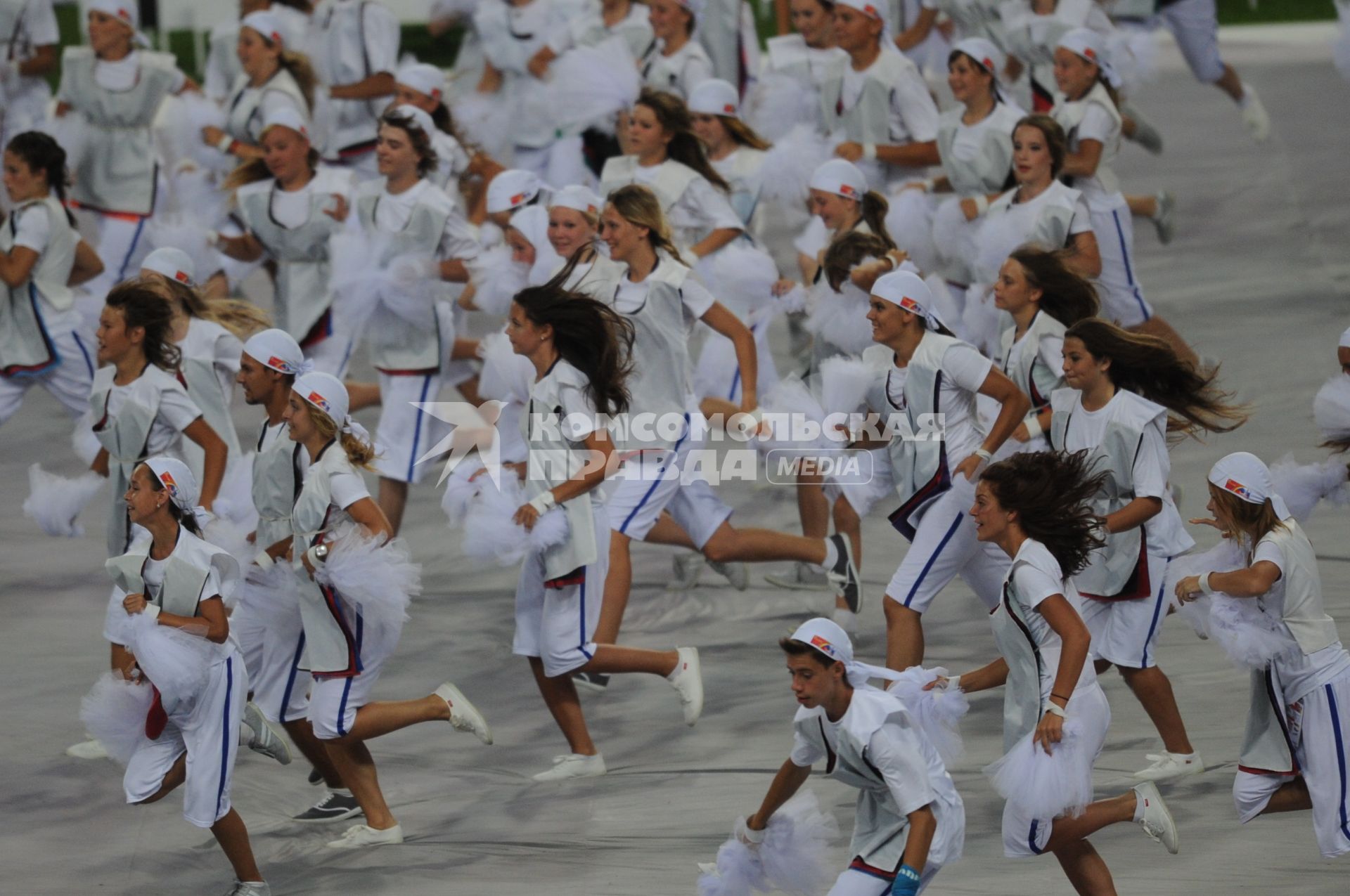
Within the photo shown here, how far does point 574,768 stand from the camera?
6.87 meters

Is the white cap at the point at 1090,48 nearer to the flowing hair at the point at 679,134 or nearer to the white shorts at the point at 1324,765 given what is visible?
the flowing hair at the point at 679,134

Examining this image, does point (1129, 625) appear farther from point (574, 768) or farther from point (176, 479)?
point (176, 479)

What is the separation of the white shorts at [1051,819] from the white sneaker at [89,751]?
327cm

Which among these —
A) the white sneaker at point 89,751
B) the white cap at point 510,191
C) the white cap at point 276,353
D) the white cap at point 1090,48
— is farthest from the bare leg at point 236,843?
the white cap at point 1090,48

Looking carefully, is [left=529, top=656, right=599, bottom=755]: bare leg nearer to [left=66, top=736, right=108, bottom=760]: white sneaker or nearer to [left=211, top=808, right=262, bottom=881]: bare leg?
[left=211, top=808, right=262, bottom=881]: bare leg

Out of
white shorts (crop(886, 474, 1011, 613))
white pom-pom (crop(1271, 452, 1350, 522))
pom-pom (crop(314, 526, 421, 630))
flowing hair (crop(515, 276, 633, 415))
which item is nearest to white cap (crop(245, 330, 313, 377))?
pom-pom (crop(314, 526, 421, 630))

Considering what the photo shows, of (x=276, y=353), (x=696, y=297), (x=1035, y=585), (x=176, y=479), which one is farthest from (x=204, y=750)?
(x=696, y=297)

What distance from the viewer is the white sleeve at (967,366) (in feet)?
22.2

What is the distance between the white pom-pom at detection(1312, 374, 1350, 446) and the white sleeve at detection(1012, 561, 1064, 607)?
1.47 meters

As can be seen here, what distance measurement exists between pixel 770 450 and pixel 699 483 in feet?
1.15

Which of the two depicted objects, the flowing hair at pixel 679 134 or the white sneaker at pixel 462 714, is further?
the flowing hair at pixel 679 134

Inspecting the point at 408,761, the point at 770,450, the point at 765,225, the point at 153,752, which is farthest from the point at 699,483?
the point at 765,225

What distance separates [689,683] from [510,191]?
258cm

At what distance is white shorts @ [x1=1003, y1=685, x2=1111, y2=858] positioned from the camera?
17.6 feet
